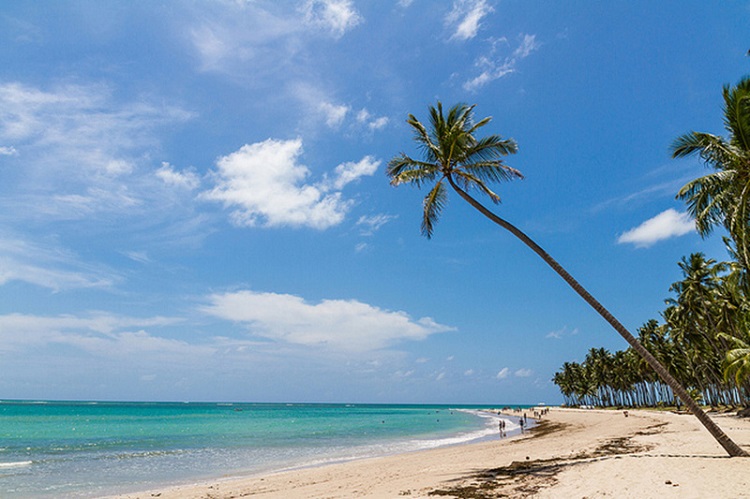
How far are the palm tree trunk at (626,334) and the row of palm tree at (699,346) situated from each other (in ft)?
32.6

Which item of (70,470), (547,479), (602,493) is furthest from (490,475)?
(70,470)

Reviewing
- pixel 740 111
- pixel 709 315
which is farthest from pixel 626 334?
pixel 709 315

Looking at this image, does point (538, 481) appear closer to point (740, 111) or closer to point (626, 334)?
point (626, 334)

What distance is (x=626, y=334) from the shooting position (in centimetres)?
1302

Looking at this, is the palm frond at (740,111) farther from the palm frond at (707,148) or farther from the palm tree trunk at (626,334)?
the palm tree trunk at (626,334)

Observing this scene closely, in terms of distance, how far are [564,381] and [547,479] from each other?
123391 millimetres

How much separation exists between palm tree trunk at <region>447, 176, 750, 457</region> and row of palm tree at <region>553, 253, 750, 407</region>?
993 cm

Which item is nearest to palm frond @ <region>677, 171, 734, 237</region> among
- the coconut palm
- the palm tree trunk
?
the coconut palm

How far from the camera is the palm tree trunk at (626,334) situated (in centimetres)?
1227

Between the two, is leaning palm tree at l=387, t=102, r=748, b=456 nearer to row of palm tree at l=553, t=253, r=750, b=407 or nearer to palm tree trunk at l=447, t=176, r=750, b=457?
palm tree trunk at l=447, t=176, r=750, b=457

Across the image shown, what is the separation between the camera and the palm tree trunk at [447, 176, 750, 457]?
12266mm

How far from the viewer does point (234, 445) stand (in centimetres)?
3388

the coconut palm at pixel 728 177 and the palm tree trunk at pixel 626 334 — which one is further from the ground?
the coconut palm at pixel 728 177

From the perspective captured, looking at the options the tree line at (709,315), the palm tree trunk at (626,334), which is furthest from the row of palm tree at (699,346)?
the palm tree trunk at (626,334)
